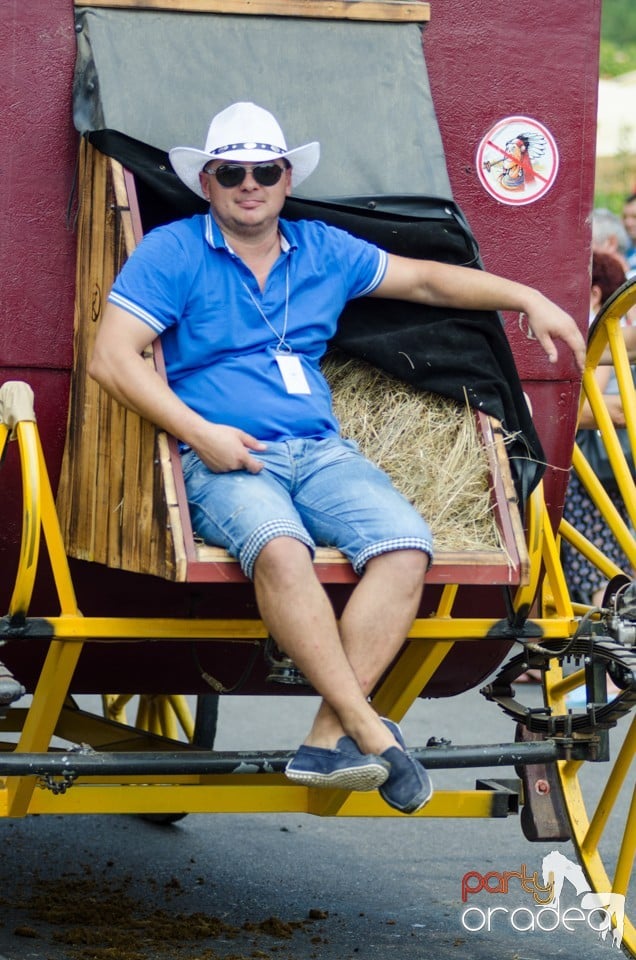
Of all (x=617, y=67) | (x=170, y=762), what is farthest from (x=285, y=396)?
(x=617, y=67)

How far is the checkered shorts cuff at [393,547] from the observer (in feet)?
11.9

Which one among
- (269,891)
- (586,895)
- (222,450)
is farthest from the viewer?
(269,891)

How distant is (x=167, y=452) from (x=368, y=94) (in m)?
1.32

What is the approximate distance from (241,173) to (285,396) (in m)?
0.57

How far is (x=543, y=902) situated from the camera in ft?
16.5

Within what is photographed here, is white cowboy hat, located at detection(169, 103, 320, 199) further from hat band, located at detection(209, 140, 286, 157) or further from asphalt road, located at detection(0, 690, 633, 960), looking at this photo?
asphalt road, located at detection(0, 690, 633, 960)

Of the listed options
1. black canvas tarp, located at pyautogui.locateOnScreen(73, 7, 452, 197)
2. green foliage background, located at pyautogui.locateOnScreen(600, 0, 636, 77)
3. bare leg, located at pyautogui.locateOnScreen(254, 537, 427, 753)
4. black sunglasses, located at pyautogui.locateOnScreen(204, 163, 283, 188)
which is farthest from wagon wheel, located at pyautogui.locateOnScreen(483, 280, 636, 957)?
green foliage background, located at pyautogui.locateOnScreen(600, 0, 636, 77)

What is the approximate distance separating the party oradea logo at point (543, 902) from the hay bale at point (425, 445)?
126 centimetres

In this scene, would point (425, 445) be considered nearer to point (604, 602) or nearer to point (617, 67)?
point (604, 602)

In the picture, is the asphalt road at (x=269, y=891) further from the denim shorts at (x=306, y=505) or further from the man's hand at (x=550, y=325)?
the man's hand at (x=550, y=325)

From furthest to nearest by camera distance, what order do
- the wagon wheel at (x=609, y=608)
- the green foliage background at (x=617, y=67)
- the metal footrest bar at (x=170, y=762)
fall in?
1. the green foliage background at (x=617, y=67)
2. the wagon wheel at (x=609, y=608)
3. the metal footrest bar at (x=170, y=762)

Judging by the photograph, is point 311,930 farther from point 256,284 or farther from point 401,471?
point 256,284

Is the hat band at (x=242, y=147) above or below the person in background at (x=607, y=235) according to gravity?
above

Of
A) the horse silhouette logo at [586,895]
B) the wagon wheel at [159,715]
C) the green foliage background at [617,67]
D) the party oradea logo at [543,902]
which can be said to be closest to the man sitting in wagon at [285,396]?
the horse silhouette logo at [586,895]
